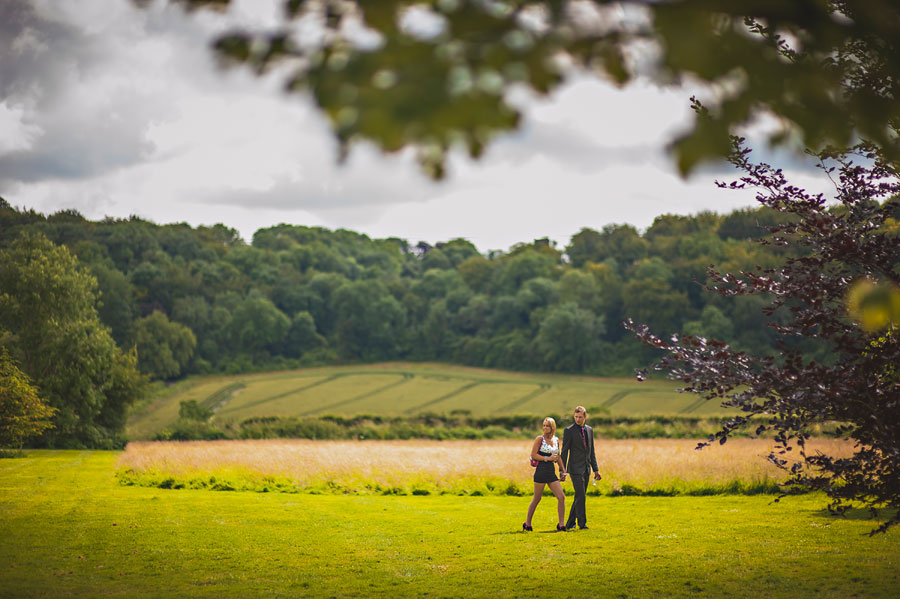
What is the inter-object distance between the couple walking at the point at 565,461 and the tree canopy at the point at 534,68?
939 centimetres

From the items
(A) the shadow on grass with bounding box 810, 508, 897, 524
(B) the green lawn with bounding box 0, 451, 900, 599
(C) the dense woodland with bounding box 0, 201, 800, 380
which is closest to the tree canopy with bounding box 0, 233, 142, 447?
(B) the green lawn with bounding box 0, 451, 900, 599

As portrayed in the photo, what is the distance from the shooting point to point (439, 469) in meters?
21.7

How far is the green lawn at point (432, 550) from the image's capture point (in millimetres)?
8969

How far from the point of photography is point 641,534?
12.6 metres

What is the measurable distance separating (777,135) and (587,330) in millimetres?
78849

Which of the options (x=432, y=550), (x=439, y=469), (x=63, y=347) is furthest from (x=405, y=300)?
(x=432, y=550)

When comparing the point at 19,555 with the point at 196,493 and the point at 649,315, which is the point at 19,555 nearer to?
the point at 196,493

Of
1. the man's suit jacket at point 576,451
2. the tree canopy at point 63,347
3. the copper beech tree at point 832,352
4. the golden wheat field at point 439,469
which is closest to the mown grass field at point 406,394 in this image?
the tree canopy at point 63,347

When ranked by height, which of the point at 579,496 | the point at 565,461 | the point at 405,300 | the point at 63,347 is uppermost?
the point at 405,300

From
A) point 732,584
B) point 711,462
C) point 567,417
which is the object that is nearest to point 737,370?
point 732,584

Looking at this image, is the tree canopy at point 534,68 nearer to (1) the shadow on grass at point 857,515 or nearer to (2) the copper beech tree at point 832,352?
(2) the copper beech tree at point 832,352

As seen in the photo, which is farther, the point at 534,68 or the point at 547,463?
the point at 547,463

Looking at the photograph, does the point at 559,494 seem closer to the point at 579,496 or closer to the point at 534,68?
the point at 579,496

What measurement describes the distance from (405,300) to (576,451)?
8997 cm
